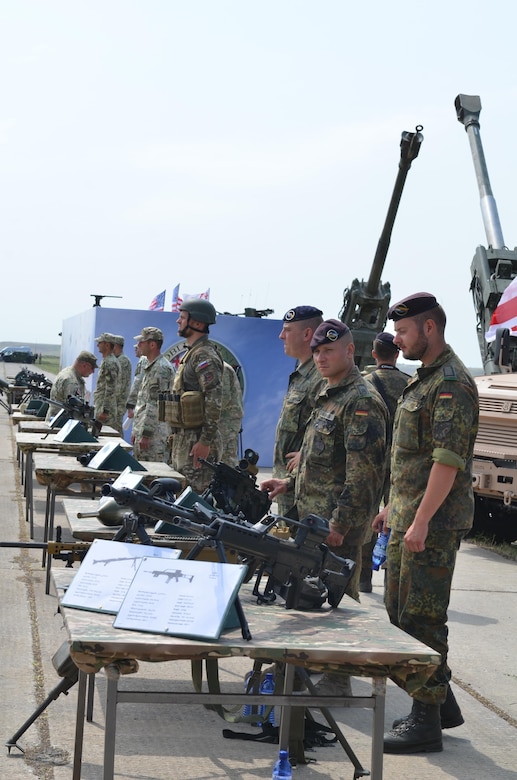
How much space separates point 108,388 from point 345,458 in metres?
8.58

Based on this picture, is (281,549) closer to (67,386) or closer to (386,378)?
(386,378)

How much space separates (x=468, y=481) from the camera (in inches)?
176

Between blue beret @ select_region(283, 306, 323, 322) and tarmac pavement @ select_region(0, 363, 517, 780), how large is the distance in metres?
1.88

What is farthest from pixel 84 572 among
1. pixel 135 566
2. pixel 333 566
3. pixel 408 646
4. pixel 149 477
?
pixel 149 477

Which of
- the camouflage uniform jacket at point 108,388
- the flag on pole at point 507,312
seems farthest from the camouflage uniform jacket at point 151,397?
the flag on pole at point 507,312

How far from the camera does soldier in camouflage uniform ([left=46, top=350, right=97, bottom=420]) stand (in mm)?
12867

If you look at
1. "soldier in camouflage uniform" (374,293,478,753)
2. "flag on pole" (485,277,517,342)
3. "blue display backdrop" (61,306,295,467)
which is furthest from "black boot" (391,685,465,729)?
"blue display backdrop" (61,306,295,467)

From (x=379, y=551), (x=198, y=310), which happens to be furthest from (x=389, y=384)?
(x=198, y=310)

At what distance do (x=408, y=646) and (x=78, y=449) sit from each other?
20.4ft

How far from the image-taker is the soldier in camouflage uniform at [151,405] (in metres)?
9.68

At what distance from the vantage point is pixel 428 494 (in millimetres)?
4328

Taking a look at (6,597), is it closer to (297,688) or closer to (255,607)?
(297,688)

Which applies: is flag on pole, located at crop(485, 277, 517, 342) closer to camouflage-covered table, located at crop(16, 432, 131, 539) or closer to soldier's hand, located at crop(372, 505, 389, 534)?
camouflage-covered table, located at crop(16, 432, 131, 539)

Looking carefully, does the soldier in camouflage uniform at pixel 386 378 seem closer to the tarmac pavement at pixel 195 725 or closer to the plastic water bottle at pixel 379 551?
the plastic water bottle at pixel 379 551
